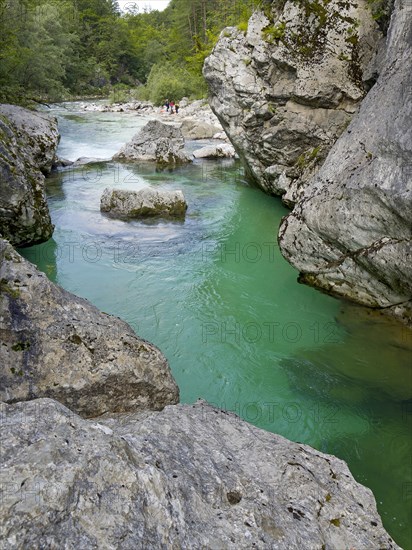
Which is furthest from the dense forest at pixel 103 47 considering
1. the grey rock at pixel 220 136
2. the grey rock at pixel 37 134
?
the grey rock at pixel 220 136

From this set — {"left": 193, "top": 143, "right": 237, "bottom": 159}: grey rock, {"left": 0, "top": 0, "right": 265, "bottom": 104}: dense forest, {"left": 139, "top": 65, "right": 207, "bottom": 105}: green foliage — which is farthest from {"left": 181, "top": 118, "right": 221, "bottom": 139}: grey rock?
{"left": 139, "top": 65, "right": 207, "bottom": 105}: green foliage

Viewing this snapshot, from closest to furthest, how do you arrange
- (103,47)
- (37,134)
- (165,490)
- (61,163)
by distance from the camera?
(165,490) → (37,134) → (61,163) → (103,47)

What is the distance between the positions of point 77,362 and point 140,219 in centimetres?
926

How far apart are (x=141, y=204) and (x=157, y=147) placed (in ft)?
28.5

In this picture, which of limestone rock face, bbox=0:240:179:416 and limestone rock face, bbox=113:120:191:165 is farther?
limestone rock face, bbox=113:120:191:165

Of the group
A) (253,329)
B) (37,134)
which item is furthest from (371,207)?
(37,134)

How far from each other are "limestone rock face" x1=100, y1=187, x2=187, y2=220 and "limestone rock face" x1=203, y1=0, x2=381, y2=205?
325cm

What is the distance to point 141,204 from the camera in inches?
526

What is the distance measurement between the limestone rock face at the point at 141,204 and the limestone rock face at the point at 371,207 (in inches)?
221

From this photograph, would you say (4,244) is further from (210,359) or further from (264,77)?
(264,77)

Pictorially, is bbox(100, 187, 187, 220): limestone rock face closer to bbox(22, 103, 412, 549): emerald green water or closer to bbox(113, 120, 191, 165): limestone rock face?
bbox(22, 103, 412, 549): emerald green water

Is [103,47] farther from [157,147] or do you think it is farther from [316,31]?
[316,31]

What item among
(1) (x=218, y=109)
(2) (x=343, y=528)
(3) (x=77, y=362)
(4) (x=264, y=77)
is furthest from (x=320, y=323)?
(1) (x=218, y=109)

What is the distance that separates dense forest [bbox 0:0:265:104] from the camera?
20.9 metres
